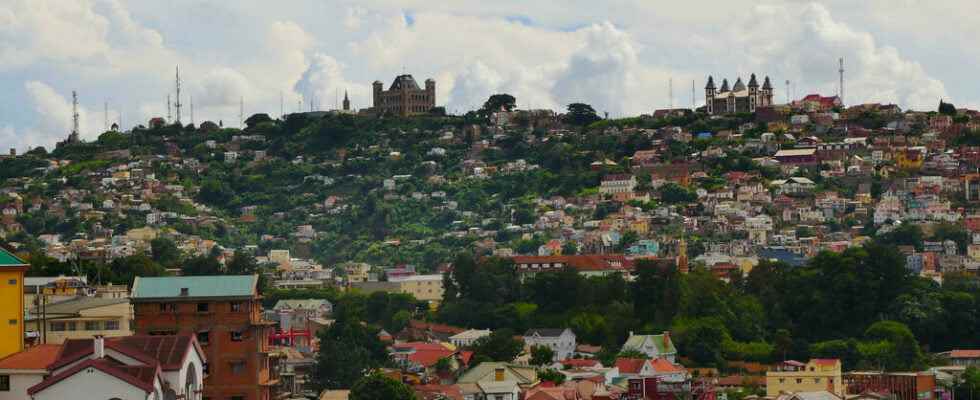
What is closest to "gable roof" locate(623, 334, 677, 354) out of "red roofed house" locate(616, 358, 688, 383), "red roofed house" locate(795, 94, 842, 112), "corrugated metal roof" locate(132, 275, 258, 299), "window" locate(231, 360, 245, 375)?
"red roofed house" locate(616, 358, 688, 383)

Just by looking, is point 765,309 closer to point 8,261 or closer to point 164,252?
point 164,252

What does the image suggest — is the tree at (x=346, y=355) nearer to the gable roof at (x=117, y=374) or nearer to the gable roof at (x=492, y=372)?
the gable roof at (x=492, y=372)

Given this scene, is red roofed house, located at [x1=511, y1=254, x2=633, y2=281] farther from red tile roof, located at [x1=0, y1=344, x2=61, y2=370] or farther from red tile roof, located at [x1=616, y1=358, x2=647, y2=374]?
red tile roof, located at [x1=0, y1=344, x2=61, y2=370]

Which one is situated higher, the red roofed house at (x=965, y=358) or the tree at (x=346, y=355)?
the tree at (x=346, y=355)

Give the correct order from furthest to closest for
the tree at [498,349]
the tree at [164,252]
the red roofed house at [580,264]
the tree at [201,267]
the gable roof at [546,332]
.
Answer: the tree at [164,252]
the red roofed house at [580,264]
the tree at [201,267]
the gable roof at [546,332]
the tree at [498,349]

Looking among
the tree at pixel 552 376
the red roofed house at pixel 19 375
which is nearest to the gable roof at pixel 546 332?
the tree at pixel 552 376

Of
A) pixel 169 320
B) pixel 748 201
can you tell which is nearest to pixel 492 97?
pixel 748 201
